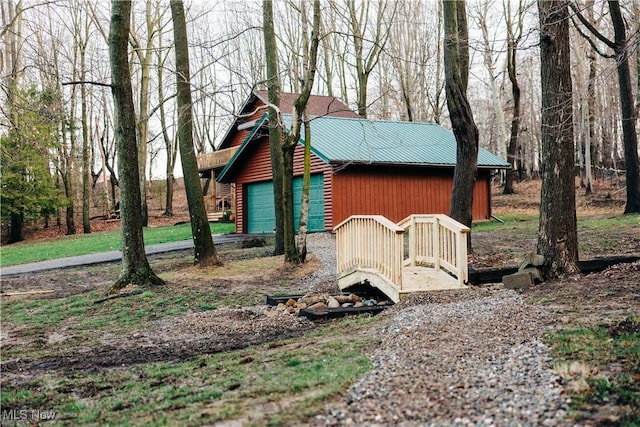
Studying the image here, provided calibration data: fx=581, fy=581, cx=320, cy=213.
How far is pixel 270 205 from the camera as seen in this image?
24781mm

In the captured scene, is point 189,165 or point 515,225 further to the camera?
point 515,225

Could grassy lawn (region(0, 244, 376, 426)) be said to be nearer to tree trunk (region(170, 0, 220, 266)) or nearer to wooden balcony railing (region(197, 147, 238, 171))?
tree trunk (region(170, 0, 220, 266))

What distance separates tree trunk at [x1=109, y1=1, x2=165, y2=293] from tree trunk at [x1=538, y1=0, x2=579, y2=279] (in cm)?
763

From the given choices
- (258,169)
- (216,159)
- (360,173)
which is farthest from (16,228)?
(360,173)

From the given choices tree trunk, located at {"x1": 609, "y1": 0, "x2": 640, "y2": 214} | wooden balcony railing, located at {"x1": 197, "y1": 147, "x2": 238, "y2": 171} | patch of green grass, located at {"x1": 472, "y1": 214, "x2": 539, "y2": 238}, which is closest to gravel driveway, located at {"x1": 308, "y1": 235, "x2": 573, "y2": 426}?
patch of green grass, located at {"x1": 472, "y1": 214, "x2": 539, "y2": 238}

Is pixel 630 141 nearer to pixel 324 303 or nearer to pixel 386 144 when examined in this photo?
pixel 386 144

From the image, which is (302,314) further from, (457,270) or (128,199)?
(128,199)

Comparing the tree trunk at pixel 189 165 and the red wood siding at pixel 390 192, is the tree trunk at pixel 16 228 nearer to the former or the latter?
the red wood siding at pixel 390 192

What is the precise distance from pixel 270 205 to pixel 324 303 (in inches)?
599

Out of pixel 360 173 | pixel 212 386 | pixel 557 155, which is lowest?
pixel 212 386

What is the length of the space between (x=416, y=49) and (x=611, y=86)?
12453 millimetres

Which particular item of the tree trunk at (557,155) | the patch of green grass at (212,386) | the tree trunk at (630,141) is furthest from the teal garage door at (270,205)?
the patch of green grass at (212,386)

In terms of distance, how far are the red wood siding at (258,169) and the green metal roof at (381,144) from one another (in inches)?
19.5

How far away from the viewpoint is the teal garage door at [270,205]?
71.2 ft
